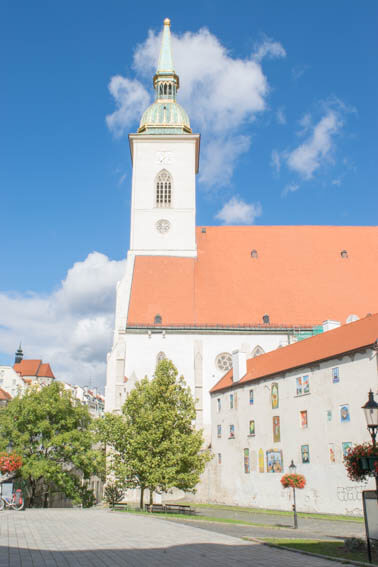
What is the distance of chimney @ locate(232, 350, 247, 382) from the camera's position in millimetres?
31344

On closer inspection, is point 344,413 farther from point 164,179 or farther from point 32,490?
point 164,179

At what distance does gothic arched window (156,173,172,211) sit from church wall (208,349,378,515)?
16499 mm

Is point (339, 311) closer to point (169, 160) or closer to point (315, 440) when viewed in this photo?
point (315, 440)

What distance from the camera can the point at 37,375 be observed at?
87625 mm

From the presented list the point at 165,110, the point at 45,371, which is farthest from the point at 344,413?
the point at 45,371

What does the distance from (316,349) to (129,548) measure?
18.3 meters

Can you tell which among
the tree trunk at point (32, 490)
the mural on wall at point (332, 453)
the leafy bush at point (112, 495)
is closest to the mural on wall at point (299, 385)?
the mural on wall at point (332, 453)

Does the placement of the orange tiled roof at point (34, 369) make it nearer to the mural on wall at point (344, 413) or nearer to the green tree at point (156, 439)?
the green tree at point (156, 439)

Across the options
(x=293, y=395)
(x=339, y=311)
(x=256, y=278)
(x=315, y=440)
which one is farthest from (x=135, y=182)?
(x=315, y=440)

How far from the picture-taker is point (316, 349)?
26172mm

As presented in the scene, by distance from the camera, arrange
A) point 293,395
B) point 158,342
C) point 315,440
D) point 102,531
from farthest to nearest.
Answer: point 158,342, point 293,395, point 315,440, point 102,531

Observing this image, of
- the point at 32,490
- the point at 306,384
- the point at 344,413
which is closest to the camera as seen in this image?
the point at 344,413

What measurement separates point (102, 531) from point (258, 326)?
77.5 feet

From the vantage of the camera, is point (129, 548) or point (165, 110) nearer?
point (129, 548)
